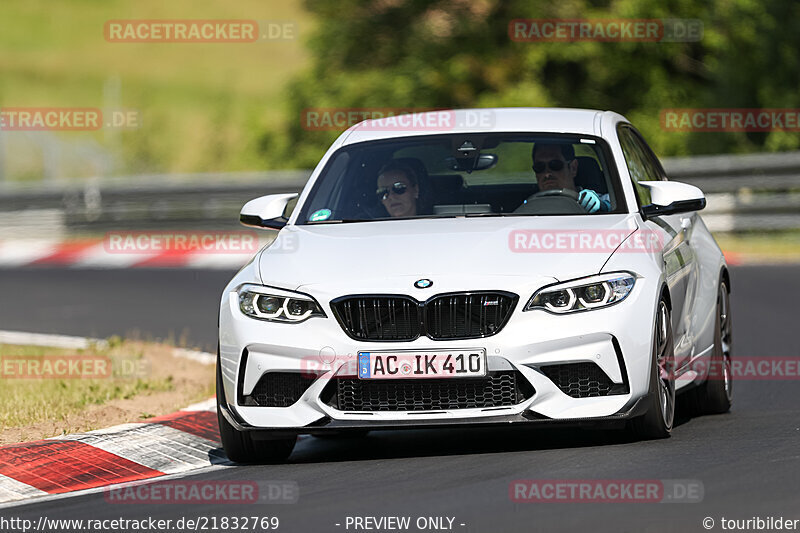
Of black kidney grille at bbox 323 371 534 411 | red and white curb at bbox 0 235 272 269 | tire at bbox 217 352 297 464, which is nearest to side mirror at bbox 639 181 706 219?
black kidney grille at bbox 323 371 534 411

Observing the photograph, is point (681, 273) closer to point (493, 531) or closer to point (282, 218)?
point (282, 218)

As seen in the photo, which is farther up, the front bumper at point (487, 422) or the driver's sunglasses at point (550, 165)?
the driver's sunglasses at point (550, 165)

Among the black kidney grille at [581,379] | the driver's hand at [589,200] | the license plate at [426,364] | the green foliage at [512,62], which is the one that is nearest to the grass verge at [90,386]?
the license plate at [426,364]

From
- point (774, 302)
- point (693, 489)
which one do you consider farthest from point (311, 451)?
point (774, 302)

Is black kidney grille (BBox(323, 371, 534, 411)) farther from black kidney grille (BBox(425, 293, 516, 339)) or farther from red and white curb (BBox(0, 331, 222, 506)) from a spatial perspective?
red and white curb (BBox(0, 331, 222, 506))

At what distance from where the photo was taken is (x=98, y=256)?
23.2m

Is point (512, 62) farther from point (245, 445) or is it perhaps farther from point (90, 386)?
point (245, 445)

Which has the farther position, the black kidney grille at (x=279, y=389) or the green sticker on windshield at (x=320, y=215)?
the green sticker on windshield at (x=320, y=215)

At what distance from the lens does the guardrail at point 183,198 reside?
20438 mm

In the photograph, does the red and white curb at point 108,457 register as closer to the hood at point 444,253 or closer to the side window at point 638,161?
the hood at point 444,253

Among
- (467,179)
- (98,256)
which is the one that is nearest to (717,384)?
(467,179)

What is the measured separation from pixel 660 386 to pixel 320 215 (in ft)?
6.71

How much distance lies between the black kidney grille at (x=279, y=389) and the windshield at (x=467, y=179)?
127cm

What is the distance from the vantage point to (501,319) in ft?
22.7
